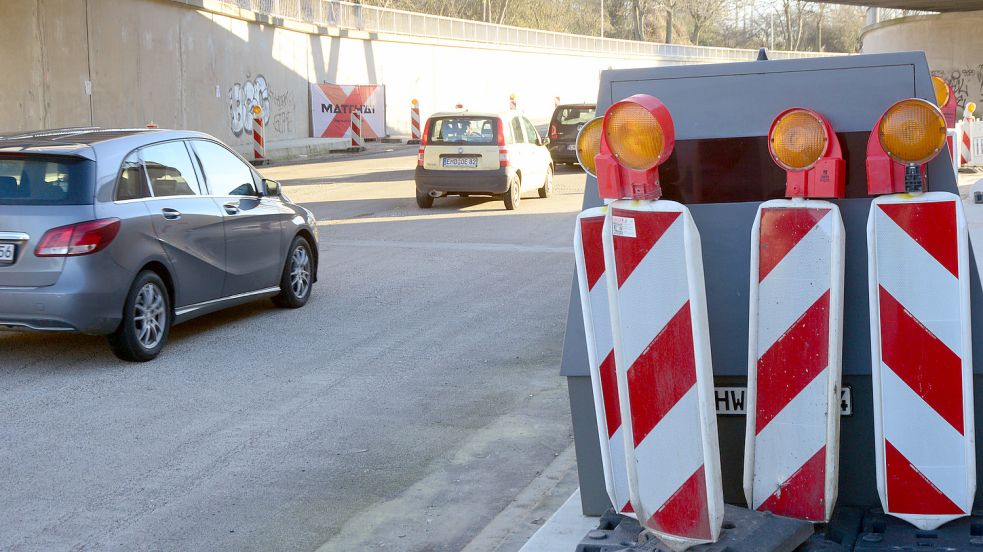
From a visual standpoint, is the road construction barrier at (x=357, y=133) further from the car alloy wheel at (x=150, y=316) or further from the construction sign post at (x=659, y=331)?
the construction sign post at (x=659, y=331)

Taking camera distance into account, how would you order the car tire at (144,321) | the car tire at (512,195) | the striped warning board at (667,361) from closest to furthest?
the striped warning board at (667,361) → the car tire at (144,321) → the car tire at (512,195)

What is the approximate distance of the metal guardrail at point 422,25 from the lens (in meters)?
41.9

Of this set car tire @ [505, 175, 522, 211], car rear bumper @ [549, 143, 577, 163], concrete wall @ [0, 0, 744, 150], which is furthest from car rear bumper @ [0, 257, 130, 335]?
car rear bumper @ [549, 143, 577, 163]

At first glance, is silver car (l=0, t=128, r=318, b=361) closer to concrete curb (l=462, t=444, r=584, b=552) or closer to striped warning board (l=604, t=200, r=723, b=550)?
concrete curb (l=462, t=444, r=584, b=552)

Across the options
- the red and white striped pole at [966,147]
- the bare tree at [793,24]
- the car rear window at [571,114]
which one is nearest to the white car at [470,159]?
the red and white striped pole at [966,147]

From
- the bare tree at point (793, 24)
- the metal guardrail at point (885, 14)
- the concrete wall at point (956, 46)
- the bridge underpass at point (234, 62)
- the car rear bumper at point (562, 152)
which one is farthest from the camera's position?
the bare tree at point (793, 24)

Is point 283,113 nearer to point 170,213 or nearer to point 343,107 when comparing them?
point 343,107

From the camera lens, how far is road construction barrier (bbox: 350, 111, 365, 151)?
124 feet

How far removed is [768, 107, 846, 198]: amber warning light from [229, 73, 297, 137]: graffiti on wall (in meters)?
33.5

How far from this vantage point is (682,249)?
11.0 feet

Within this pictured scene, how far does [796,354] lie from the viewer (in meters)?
3.54

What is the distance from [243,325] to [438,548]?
17.2 ft

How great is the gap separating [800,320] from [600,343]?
0.61 metres

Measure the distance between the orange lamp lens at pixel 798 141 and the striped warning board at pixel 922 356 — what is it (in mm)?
231
